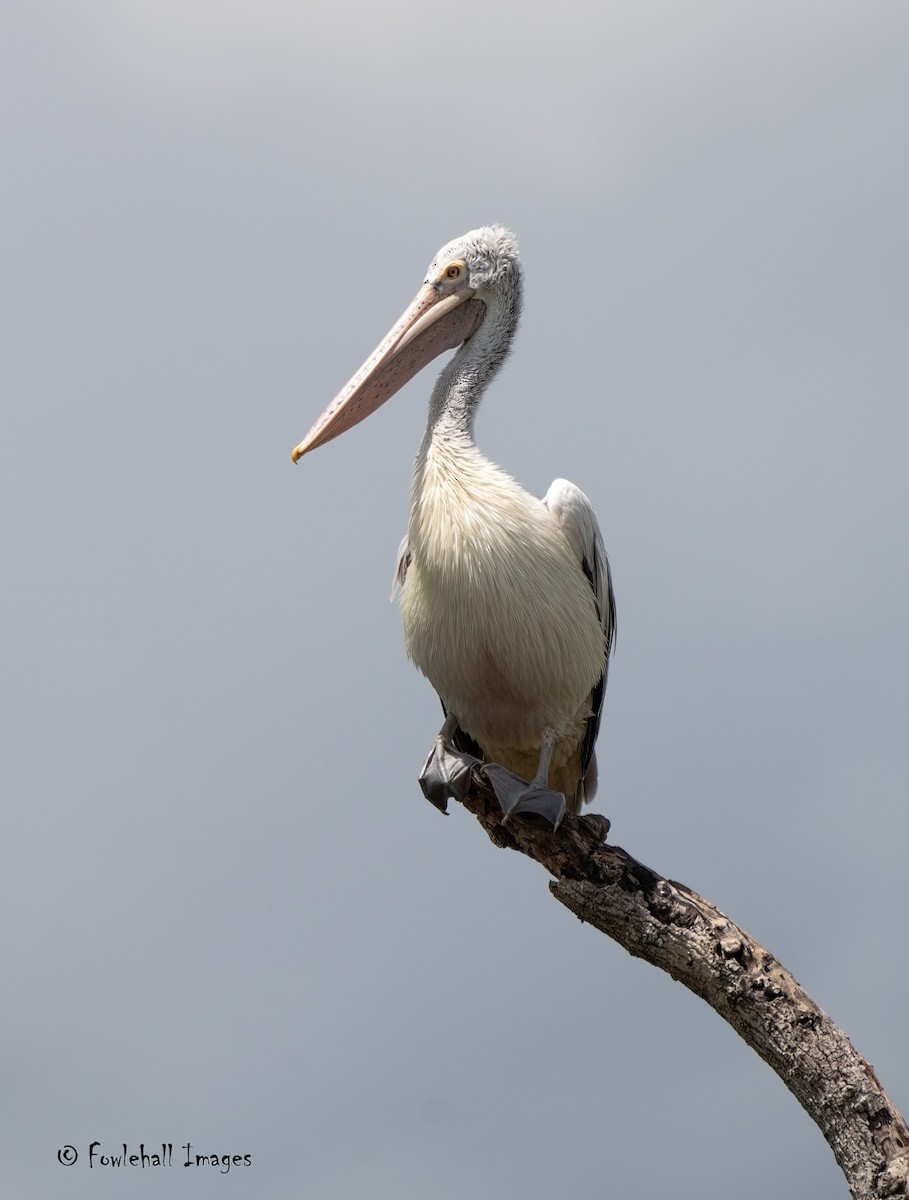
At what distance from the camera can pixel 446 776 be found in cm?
688

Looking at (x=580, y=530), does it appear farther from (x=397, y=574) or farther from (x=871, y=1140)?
(x=871, y=1140)

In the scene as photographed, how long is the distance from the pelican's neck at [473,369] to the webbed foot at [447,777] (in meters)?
1.59

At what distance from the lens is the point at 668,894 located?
624 centimetres

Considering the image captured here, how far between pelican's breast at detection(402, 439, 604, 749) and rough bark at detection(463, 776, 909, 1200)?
2.07ft

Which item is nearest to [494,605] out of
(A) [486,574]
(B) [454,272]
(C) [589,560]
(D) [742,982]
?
(A) [486,574]

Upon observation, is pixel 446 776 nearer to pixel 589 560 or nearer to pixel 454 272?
pixel 589 560

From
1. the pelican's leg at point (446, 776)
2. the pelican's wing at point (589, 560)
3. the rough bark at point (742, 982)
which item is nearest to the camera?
the rough bark at point (742, 982)

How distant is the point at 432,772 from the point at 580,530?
56.3 inches

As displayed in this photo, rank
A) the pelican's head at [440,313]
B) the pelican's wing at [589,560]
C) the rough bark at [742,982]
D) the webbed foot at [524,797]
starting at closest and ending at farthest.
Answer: the rough bark at [742,982]
the webbed foot at [524,797]
the pelican's wing at [589,560]
the pelican's head at [440,313]

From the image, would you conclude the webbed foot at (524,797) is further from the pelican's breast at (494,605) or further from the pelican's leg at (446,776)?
the pelican's breast at (494,605)

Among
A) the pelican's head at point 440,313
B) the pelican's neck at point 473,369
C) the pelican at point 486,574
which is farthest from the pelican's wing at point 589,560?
the pelican's head at point 440,313

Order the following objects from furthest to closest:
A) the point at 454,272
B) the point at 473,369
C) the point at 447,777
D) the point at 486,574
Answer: the point at 454,272
the point at 473,369
the point at 447,777
the point at 486,574

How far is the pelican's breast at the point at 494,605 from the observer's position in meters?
6.59

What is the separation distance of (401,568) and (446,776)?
1176 mm
